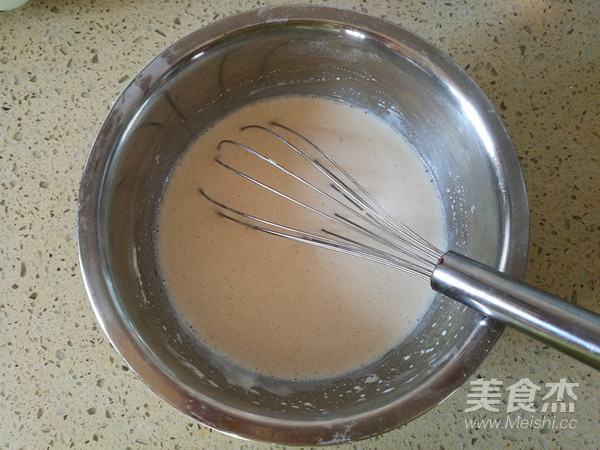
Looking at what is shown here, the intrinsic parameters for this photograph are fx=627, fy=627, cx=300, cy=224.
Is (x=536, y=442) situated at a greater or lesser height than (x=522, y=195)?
lesser

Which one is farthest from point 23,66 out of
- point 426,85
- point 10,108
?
point 426,85

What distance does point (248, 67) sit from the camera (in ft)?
2.87

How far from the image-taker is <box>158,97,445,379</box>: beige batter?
2.88 ft

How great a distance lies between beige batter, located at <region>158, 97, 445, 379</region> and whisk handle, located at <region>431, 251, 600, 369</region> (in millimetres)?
196

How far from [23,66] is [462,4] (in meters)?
0.68

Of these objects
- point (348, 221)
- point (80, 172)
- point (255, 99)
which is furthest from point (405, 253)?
point (80, 172)

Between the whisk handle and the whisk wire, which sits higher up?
the whisk wire

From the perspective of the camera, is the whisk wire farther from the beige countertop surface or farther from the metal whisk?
the beige countertop surface

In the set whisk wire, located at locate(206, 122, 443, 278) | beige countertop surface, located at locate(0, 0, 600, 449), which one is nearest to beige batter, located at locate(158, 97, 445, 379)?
whisk wire, located at locate(206, 122, 443, 278)

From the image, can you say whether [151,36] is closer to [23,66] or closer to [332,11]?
[23,66]

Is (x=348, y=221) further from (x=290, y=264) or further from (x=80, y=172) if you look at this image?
(x=80, y=172)

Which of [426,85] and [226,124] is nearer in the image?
[426,85]

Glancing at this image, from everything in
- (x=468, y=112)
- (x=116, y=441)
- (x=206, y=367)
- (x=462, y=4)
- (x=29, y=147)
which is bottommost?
(x=116, y=441)

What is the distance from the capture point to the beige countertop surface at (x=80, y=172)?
0.84 meters
